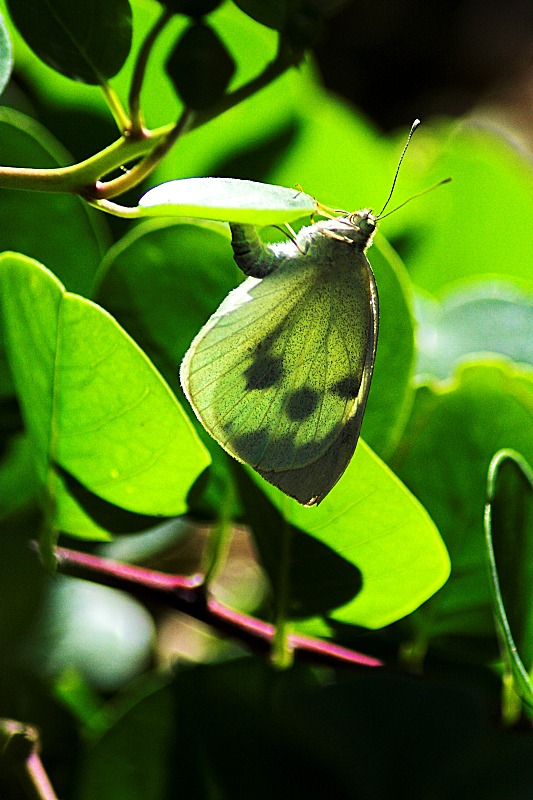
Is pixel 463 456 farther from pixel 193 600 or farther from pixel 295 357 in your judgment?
pixel 193 600

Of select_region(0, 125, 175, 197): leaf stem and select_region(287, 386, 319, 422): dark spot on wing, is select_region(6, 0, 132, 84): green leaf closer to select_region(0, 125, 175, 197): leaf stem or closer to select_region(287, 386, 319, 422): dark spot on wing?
select_region(0, 125, 175, 197): leaf stem

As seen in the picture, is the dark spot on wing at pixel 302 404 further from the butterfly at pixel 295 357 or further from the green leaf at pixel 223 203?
the green leaf at pixel 223 203

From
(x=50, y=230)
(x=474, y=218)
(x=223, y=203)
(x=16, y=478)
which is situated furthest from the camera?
(x=474, y=218)

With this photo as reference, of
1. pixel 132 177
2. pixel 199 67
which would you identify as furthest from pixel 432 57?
Answer: pixel 132 177

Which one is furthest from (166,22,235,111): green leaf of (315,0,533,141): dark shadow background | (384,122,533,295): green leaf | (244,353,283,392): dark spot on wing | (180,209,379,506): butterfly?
(315,0,533,141): dark shadow background

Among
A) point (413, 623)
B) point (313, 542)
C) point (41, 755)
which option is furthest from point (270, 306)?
point (41, 755)

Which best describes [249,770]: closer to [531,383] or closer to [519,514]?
[519,514]
